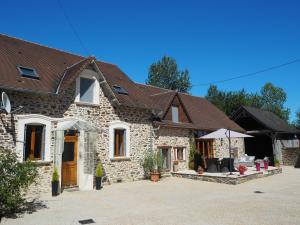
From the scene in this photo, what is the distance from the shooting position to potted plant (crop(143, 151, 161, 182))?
15.2 metres

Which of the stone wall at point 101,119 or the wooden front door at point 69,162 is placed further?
the wooden front door at point 69,162

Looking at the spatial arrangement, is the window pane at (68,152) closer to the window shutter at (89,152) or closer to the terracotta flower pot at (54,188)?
the window shutter at (89,152)

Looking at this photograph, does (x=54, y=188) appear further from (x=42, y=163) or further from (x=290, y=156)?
(x=290, y=156)

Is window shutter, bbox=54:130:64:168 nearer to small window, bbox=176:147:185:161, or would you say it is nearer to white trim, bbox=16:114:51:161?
white trim, bbox=16:114:51:161

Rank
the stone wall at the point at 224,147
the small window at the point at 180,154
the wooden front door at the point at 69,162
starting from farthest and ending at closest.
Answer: the stone wall at the point at 224,147 → the small window at the point at 180,154 → the wooden front door at the point at 69,162

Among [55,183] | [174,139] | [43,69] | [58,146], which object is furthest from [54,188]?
[174,139]

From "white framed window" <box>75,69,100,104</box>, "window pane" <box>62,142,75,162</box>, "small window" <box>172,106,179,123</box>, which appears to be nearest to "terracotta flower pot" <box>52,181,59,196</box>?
"window pane" <box>62,142,75,162</box>

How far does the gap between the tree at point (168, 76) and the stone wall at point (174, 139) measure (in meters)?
30.4

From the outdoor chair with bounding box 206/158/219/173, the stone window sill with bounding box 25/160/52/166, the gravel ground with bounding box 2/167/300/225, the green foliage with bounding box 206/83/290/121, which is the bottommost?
the gravel ground with bounding box 2/167/300/225

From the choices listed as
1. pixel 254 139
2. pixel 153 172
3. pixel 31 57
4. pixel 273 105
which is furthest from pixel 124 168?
pixel 273 105

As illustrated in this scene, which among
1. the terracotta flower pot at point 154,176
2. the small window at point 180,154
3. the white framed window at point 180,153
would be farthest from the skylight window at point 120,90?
the small window at point 180,154

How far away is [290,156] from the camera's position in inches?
989

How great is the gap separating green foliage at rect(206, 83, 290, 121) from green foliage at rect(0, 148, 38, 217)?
125 ft

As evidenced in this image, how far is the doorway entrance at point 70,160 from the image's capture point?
12242 millimetres
